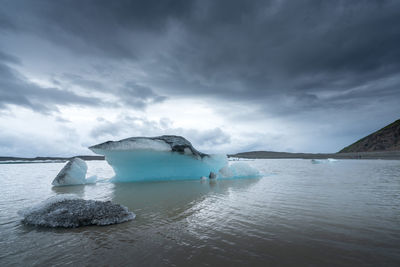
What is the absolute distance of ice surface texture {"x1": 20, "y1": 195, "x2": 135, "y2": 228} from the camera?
3758mm

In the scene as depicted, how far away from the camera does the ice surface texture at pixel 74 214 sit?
376cm

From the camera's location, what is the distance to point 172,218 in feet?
13.6

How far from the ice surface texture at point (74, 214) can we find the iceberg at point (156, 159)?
19.4 ft

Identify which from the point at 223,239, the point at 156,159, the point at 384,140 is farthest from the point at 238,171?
the point at 384,140

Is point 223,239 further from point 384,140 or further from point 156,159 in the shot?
point 384,140

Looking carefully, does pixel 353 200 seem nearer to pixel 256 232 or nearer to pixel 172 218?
pixel 256 232

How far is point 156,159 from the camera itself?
11.9 metres

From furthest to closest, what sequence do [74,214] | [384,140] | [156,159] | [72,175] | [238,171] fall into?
1. [384,140]
2. [238,171]
3. [156,159]
4. [72,175]
5. [74,214]

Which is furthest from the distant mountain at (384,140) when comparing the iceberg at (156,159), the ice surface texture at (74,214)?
the ice surface texture at (74,214)

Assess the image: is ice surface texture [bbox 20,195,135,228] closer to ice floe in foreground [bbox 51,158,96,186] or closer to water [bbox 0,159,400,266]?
water [bbox 0,159,400,266]

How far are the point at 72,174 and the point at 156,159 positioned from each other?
13.8 ft

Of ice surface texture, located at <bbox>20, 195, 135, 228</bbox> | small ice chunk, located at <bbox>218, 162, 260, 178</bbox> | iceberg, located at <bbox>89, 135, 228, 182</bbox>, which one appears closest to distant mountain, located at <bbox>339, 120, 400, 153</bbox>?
small ice chunk, located at <bbox>218, 162, 260, 178</bbox>

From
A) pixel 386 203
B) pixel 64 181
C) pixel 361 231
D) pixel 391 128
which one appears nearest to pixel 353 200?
pixel 386 203

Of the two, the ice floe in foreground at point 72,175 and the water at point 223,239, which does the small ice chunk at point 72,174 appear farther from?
the water at point 223,239
